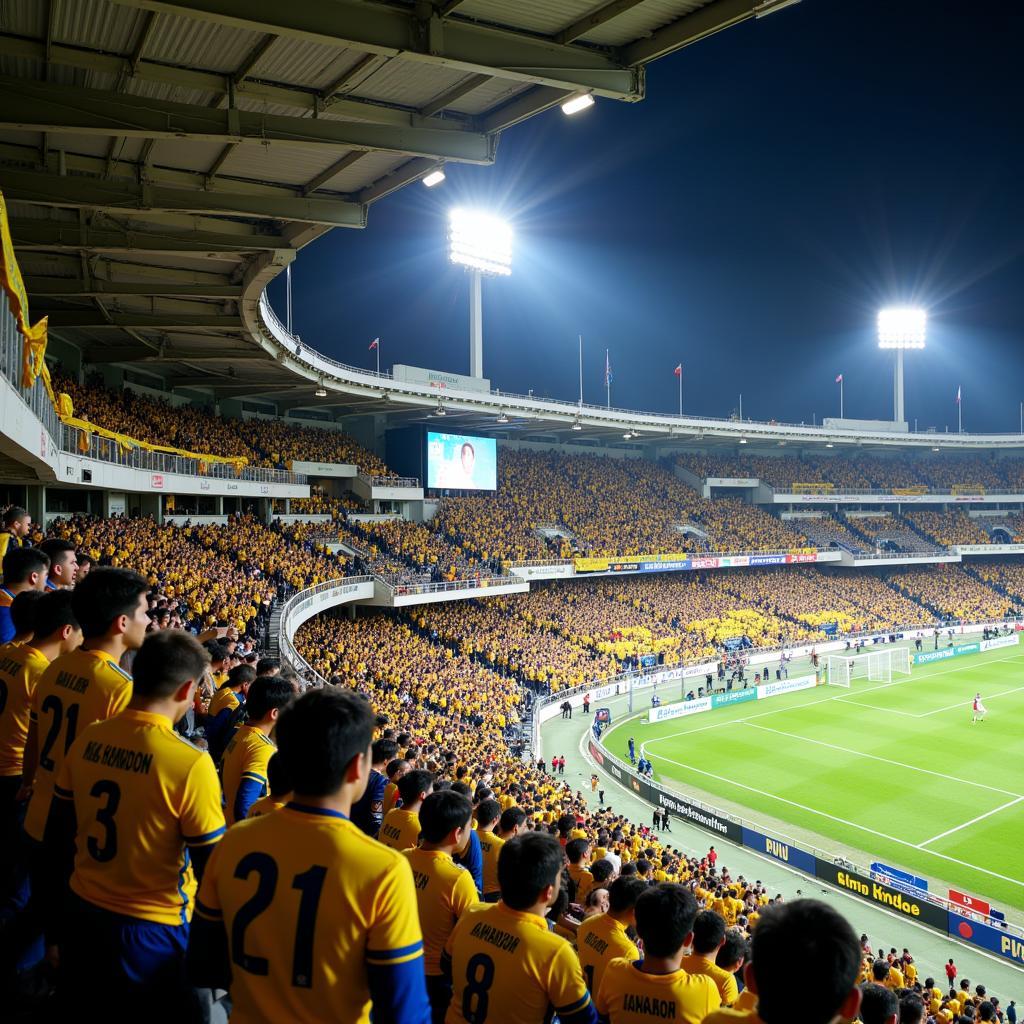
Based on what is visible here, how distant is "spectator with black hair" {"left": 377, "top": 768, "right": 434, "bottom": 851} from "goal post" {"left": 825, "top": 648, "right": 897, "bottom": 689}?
39.1 m

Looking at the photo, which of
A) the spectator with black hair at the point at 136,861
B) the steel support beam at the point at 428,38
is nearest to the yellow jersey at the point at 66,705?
the spectator with black hair at the point at 136,861

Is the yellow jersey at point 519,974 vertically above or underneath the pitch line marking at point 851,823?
above

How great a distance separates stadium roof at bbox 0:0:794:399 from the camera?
871 centimetres

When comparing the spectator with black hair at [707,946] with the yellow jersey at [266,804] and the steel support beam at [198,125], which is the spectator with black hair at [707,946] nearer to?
the yellow jersey at [266,804]

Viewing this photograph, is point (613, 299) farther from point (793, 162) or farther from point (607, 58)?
point (607, 58)

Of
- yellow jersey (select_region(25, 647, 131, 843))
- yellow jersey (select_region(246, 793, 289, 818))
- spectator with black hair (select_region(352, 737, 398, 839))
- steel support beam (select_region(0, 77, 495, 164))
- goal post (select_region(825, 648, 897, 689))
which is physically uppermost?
steel support beam (select_region(0, 77, 495, 164))

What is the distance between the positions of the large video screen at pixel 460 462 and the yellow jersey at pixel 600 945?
3843cm

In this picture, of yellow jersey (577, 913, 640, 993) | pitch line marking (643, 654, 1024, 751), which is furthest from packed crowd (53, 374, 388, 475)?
yellow jersey (577, 913, 640, 993)

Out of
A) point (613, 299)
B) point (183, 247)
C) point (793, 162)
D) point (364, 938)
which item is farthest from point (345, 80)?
point (793, 162)

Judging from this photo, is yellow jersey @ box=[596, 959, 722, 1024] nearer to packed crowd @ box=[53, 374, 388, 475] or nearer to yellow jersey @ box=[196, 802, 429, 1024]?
yellow jersey @ box=[196, 802, 429, 1024]

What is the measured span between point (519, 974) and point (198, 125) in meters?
11.7

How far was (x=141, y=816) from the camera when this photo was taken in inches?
113

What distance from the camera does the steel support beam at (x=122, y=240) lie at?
15656mm

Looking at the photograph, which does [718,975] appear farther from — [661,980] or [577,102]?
[577,102]
